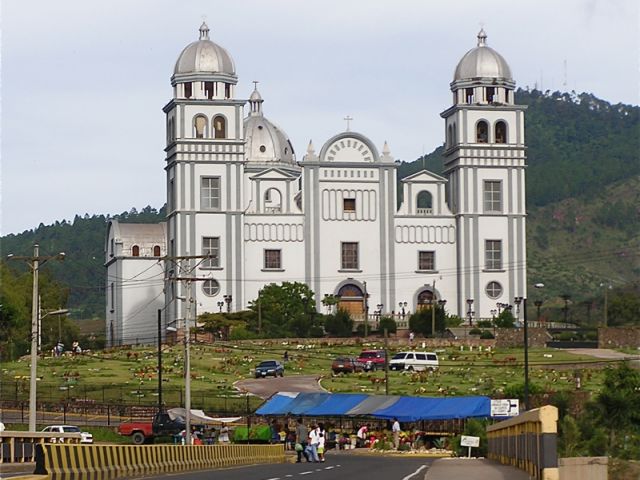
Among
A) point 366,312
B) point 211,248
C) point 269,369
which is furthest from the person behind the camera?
point 211,248

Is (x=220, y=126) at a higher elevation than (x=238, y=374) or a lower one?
higher

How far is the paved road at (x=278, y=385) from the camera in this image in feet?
252

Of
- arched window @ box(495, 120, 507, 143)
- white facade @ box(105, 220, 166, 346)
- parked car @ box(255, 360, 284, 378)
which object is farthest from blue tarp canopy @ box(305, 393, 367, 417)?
arched window @ box(495, 120, 507, 143)

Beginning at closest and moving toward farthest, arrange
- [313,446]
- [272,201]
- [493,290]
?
[313,446], [493,290], [272,201]

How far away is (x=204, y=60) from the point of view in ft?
366

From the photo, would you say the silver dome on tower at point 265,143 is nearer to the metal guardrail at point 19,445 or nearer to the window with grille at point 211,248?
the window with grille at point 211,248

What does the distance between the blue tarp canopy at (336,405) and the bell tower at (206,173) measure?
151 feet

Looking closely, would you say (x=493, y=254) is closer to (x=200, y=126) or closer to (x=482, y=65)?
(x=482, y=65)

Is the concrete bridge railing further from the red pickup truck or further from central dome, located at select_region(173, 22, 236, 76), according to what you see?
central dome, located at select_region(173, 22, 236, 76)

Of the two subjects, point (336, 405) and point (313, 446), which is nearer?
point (313, 446)

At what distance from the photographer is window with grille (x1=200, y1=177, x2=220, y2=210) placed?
11038 centimetres

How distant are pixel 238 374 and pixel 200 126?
1186 inches

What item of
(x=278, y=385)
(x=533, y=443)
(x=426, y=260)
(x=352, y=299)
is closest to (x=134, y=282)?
(x=352, y=299)

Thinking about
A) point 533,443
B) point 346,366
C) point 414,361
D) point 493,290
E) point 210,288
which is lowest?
point 533,443
